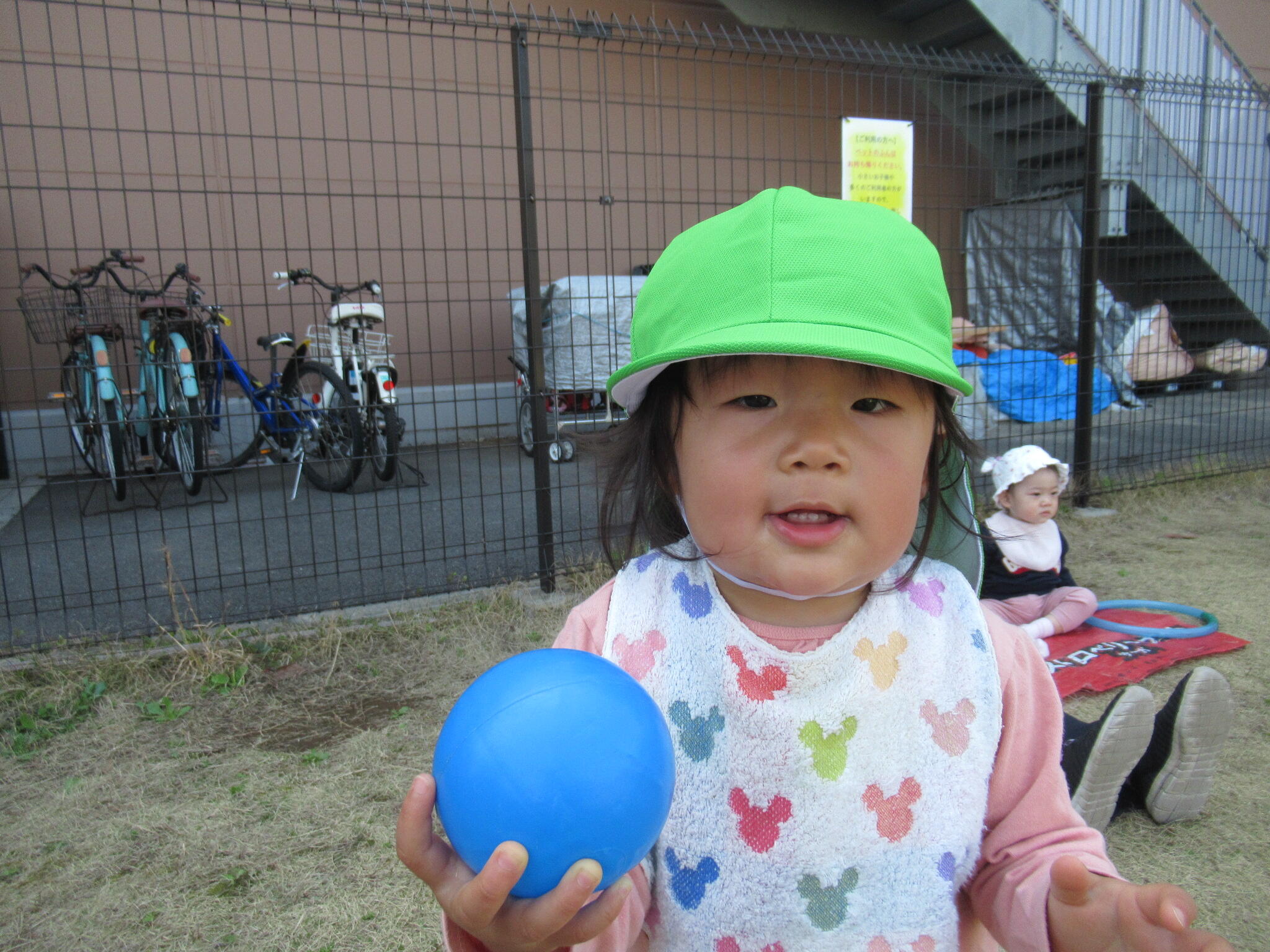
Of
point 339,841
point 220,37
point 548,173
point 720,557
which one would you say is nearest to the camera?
point 720,557

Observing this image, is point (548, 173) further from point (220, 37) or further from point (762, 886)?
point (762, 886)

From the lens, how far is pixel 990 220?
690 cm

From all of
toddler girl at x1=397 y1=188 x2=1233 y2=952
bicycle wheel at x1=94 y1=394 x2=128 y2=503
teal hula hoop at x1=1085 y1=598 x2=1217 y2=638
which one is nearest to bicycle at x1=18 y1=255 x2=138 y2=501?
bicycle wheel at x1=94 y1=394 x2=128 y2=503

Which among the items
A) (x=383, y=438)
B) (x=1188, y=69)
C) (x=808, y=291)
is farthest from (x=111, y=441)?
(x=1188, y=69)

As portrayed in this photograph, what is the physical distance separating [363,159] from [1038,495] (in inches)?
233

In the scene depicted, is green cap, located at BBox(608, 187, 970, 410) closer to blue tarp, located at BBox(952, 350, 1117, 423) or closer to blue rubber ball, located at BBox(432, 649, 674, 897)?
blue rubber ball, located at BBox(432, 649, 674, 897)

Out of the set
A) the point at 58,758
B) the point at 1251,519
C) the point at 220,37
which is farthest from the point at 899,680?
the point at 220,37

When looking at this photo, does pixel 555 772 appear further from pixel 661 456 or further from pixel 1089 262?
pixel 1089 262

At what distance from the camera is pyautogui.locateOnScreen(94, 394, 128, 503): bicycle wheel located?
5.29 m

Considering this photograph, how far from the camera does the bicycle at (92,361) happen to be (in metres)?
5.15

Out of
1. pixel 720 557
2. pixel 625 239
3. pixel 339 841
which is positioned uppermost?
pixel 625 239

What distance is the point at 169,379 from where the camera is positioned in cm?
534

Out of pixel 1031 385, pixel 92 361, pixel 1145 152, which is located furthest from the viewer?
pixel 1031 385

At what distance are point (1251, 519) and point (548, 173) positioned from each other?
5.65 metres
